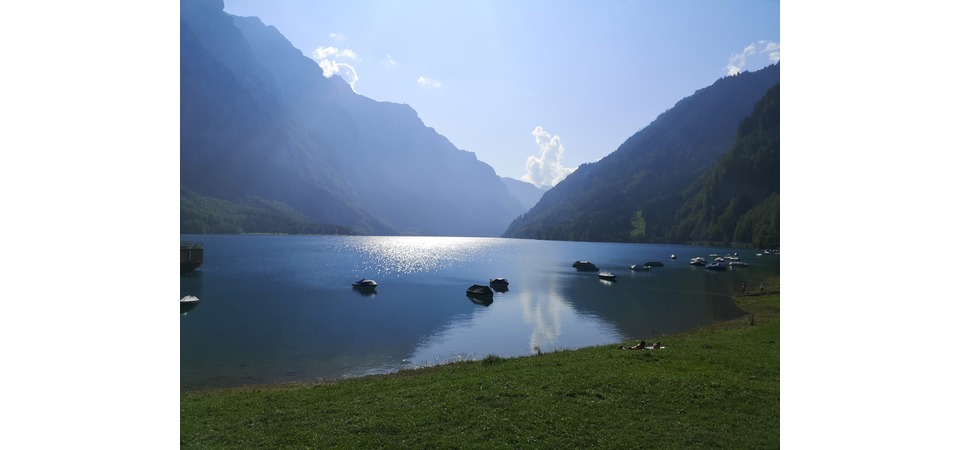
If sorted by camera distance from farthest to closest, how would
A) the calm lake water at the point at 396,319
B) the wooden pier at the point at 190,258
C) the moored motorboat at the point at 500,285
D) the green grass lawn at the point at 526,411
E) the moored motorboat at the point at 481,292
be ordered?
the wooden pier at the point at 190,258 → the moored motorboat at the point at 500,285 → the moored motorboat at the point at 481,292 → the calm lake water at the point at 396,319 → the green grass lawn at the point at 526,411

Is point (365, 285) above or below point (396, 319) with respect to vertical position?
above

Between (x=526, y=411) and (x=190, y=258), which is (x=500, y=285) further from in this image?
(x=190, y=258)

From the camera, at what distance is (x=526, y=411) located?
440 inches

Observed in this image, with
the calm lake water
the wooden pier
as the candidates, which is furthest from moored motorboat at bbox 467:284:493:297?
the wooden pier

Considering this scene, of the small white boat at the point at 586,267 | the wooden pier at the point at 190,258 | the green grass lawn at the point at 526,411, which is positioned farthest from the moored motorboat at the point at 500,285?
the wooden pier at the point at 190,258

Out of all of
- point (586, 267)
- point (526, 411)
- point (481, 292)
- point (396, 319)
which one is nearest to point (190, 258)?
point (396, 319)

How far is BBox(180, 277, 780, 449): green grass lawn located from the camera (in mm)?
9578

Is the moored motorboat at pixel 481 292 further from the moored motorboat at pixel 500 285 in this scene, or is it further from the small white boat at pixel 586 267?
the small white boat at pixel 586 267

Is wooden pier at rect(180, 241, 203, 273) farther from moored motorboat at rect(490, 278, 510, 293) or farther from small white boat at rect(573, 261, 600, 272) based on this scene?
small white boat at rect(573, 261, 600, 272)

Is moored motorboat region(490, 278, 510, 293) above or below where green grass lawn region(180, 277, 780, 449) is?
below

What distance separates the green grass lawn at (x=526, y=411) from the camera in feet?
31.4

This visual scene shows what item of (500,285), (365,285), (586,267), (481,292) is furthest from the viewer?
(586,267)

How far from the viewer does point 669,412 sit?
35.8ft
